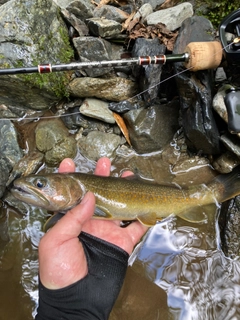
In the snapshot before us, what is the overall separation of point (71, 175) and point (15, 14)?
2619 millimetres

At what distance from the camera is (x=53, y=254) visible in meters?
2.65

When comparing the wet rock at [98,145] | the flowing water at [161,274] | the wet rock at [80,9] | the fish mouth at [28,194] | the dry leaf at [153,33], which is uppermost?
the wet rock at [80,9]

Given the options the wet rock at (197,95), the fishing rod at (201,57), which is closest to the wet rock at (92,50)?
the fishing rod at (201,57)

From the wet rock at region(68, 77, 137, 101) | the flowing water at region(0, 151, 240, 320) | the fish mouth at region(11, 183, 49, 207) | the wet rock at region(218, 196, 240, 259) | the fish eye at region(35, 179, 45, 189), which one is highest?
the wet rock at region(68, 77, 137, 101)

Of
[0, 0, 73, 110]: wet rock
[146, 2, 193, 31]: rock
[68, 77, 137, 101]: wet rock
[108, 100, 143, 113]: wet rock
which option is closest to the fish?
[108, 100, 143, 113]: wet rock

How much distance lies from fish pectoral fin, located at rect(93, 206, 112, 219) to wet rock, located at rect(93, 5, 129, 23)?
10.2 feet

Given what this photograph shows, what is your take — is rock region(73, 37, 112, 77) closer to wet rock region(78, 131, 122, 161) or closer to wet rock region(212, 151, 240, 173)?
wet rock region(78, 131, 122, 161)

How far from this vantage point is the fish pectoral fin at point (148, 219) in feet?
10.7

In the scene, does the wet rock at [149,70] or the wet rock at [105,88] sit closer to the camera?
the wet rock at [149,70]

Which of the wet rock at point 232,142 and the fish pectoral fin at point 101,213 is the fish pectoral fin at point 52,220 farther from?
the wet rock at point 232,142

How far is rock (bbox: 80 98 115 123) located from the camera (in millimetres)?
4383

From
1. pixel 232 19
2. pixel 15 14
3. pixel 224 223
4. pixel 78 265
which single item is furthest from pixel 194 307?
pixel 15 14

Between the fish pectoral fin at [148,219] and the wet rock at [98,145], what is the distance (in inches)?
50.0

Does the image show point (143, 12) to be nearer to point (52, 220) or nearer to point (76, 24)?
point (76, 24)
